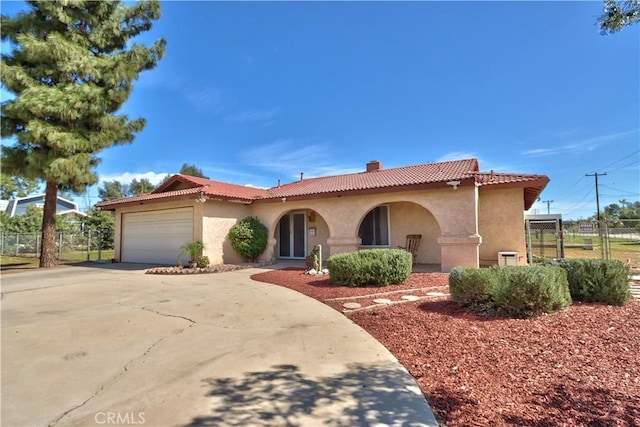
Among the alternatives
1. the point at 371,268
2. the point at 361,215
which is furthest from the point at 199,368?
the point at 361,215

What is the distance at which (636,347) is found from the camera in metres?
3.94

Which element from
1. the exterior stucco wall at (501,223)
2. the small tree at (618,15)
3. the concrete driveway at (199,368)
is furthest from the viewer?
the exterior stucco wall at (501,223)

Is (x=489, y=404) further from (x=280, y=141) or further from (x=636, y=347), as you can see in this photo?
(x=280, y=141)

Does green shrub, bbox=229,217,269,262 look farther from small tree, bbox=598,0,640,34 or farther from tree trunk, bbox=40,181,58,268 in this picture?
small tree, bbox=598,0,640,34

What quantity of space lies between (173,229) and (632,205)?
88529 mm

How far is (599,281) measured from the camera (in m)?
5.89

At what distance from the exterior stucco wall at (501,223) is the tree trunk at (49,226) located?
1984 centimetres

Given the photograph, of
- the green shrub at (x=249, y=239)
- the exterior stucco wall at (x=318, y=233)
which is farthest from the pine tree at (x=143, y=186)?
the exterior stucco wall at (x=318, y=233)

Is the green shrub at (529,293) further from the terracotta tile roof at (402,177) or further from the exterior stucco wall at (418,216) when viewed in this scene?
the terracotta tile roof at (402,177)

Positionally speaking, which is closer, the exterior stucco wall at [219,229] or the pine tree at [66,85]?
the exterior stucco wall at [219,229]

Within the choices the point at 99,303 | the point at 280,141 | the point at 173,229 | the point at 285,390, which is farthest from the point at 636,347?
the point at 280,141

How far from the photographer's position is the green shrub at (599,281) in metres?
5.76

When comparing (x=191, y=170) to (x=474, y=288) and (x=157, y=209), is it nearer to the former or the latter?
(x=157, y=209)

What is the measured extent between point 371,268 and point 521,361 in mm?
4670
